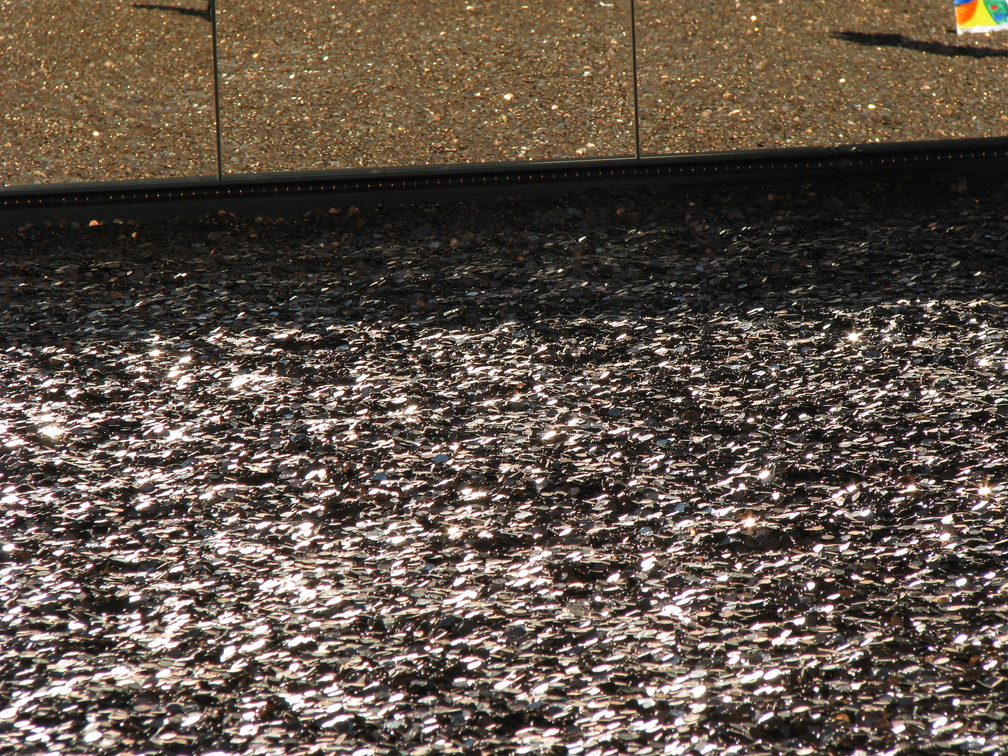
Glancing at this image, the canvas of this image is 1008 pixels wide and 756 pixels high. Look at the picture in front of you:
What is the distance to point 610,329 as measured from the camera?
135cm

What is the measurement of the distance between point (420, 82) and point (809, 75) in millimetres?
739

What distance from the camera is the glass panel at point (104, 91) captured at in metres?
1.68

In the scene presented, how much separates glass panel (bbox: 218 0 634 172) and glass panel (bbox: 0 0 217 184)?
0.21 ft

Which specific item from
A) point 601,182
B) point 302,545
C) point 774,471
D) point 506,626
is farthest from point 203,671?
point 601,182

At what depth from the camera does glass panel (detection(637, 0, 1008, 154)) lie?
168cm

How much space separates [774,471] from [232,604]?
0.63 meters

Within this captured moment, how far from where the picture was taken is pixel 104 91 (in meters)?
1.75

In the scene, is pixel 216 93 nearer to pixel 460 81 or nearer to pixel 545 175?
pixel 460 81

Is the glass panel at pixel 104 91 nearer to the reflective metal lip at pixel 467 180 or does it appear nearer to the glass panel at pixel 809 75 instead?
the reflective metal lip at pixel 467 180

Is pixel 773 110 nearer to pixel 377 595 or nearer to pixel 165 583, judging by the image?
pixel 377 595

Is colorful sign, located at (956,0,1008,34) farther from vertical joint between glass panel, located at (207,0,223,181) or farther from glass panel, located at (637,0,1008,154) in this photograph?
vertical joint between glass panel, located at (207,0,223,181)

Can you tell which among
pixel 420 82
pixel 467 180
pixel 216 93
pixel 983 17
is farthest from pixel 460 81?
pixel 983 17

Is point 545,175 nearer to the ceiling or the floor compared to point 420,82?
nearer to the floor

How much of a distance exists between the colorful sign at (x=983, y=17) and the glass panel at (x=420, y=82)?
2.18 ft
